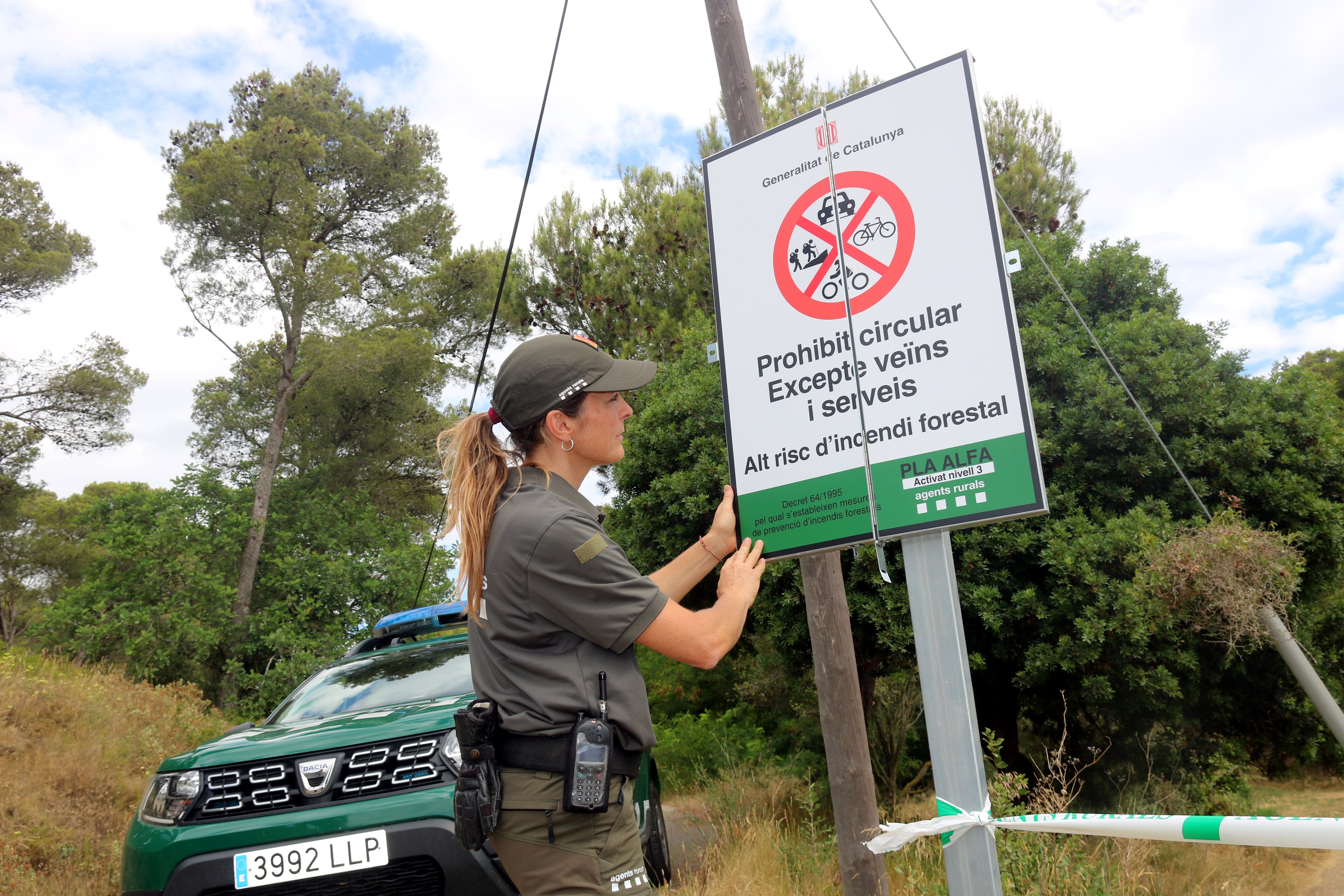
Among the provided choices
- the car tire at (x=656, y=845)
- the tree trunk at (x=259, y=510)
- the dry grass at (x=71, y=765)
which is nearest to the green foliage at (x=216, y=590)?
the tree trunk at (x=259, y=510)

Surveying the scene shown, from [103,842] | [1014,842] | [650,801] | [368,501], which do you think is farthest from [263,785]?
[368,501]

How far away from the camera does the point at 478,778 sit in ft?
5.98

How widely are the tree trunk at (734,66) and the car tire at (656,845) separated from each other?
11.9 ft

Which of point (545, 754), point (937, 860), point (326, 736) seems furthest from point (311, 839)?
point (937, 860)

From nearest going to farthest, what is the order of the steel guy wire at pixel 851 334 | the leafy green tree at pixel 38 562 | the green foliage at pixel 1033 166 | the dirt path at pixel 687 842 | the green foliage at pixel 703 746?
the steel guy wire at pixel 851 334, the dirt path at pixel 687 842, the green foliage at pixel 703 746, the green foliage at pixel 1033 166, the leafy green tree at pixel 38 562

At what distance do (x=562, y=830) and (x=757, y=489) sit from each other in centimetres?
116

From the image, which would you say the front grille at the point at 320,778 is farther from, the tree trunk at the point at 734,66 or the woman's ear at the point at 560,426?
the tree trunk at the point at 734,66

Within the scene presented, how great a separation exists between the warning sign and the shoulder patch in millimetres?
821

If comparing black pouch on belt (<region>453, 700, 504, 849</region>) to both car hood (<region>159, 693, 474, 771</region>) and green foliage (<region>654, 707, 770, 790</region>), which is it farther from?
green foliage (<region>654, 707, 770, 790</region>)

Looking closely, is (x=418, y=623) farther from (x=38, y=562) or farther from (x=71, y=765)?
(x=38, y=562)

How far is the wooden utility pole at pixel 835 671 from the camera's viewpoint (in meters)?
4.72

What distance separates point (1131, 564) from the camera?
5605 mm

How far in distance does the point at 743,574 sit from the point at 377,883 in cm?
208

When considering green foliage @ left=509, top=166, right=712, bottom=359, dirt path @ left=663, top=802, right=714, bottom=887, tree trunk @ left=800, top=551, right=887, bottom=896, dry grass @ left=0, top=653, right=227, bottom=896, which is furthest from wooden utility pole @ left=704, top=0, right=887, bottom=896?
green foliage @ left=509, top=166, right=712, bottom=359
